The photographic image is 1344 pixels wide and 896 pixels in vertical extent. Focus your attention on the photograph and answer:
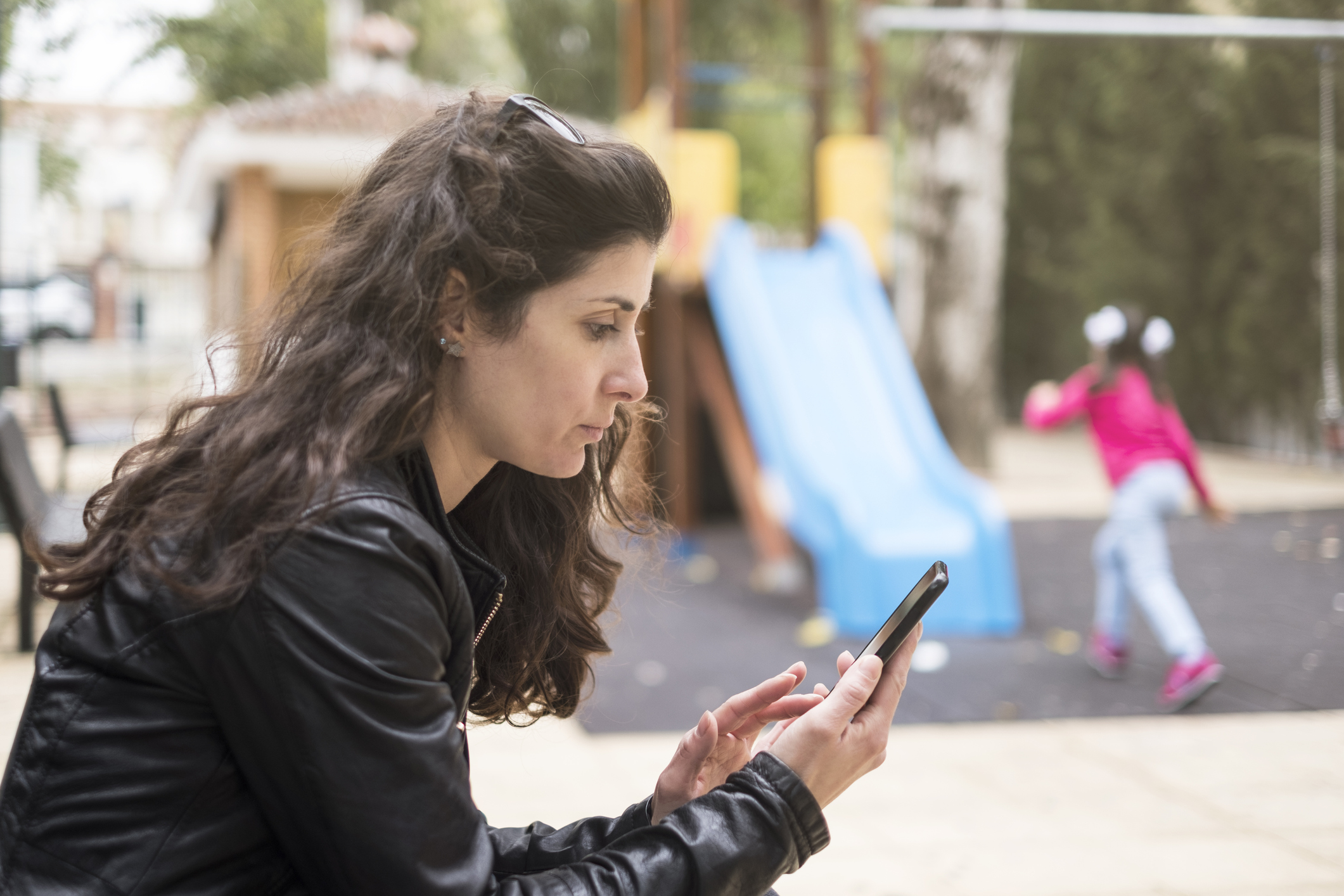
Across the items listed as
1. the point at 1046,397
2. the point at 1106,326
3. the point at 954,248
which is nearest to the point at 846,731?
the point at 1106,326

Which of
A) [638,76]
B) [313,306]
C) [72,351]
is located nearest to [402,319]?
[313,306]

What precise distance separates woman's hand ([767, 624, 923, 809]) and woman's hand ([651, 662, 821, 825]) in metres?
0.11

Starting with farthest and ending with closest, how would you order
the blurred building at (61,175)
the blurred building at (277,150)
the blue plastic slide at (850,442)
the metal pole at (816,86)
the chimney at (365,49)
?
the chimney at (365,49) → the blurred building at (277,150) → the metal pole at (816,86) → the blue plastic slide at (850,442) → the blurred building at (61,175)

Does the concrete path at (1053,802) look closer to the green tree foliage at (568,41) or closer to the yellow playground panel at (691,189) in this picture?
the yellow playground panel at (691,189)

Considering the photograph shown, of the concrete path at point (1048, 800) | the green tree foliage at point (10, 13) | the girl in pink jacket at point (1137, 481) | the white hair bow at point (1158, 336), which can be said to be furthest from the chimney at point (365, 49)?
the concrete path at point (1048, 800)

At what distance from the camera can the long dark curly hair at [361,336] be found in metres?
1.21

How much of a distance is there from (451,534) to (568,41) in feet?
64.0

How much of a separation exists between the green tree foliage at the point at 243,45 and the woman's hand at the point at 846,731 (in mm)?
4412

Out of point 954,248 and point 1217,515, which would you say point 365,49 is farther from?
point 1217,515

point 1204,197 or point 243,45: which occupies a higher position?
point 243,45

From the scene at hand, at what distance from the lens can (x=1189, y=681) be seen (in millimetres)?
4355

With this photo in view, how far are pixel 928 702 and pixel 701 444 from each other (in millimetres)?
5281

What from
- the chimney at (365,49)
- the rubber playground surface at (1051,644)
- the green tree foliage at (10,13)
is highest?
the chimney at (365,49)

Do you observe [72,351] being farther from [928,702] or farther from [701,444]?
[928,702]
